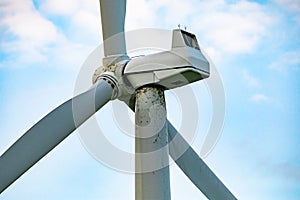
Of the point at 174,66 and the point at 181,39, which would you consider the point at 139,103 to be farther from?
the point at 181,39

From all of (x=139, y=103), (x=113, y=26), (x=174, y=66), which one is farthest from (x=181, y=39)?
(x=113, y=26)

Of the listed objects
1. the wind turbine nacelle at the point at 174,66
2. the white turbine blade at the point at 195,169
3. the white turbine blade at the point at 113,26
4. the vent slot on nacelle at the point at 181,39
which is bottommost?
the white turbine blade at the point at 195,169

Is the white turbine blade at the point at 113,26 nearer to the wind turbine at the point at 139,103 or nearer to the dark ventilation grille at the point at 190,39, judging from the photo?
the wind turbine at the point at 139,103

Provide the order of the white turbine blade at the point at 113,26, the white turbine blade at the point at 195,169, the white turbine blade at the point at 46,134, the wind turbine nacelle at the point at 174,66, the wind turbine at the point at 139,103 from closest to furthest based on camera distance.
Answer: the white turbine blade at the point at 46,134, the wind turbine at the point at 139,103, the wind turbine nacelle at the point at 174,66, the white turbine blade at the point at 113,26, the white turbine blade at the point at 195,169

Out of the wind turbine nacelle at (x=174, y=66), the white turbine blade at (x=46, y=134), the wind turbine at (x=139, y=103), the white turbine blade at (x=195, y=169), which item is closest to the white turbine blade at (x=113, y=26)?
the wind turbine at (x=139, y=103)

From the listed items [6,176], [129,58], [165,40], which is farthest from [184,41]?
[6,176]

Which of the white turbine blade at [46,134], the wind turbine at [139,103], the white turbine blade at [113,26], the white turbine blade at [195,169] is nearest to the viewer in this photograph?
the white turbine blade at [46,134]

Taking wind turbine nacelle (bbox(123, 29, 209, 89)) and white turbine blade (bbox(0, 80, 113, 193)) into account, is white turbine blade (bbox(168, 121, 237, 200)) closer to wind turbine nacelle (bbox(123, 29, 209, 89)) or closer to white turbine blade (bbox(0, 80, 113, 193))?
wind turbine nacelle (bbox(123, 29, 209, 89))

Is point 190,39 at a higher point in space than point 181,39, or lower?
higher
